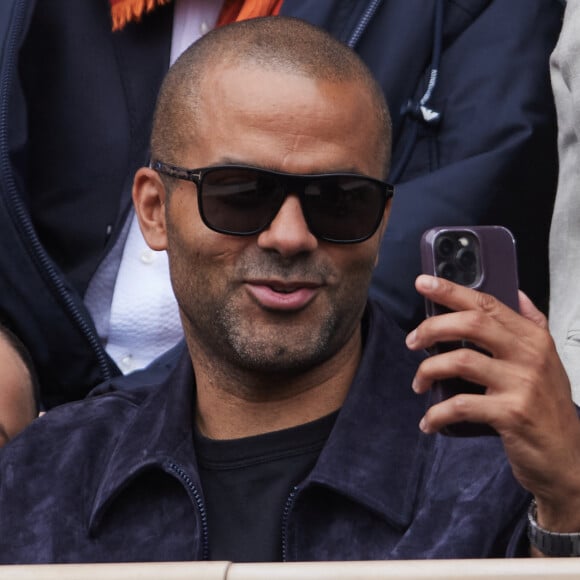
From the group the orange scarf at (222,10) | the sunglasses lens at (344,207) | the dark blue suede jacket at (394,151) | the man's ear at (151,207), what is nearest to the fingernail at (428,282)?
the sunglasses lens at (344,207)

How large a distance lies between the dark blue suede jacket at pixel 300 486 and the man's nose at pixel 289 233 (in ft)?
0.67

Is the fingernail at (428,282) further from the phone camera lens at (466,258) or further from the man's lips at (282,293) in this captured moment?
the man's lips at (282,293)

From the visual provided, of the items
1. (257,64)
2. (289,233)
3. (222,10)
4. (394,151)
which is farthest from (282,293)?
(222,10)

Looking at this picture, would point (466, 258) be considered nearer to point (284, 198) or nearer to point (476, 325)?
point (476, 325)

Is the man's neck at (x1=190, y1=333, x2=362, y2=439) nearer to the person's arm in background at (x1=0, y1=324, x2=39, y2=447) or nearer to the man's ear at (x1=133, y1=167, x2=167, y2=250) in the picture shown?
the man's ear at (x1=133, y1=167, x2=167, y2=250)

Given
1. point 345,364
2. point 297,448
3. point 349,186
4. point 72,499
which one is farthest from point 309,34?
point 72,499

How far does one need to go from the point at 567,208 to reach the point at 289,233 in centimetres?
61

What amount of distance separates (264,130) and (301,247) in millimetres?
180

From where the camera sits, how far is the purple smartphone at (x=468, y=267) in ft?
4.56

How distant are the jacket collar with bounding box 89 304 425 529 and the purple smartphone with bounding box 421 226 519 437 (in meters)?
0.28

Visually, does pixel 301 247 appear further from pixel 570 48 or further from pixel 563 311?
pixel 570 48

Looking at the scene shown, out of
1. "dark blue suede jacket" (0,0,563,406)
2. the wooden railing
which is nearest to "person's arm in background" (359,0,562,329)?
"dark blue suede jacket" (0,0,563,406)

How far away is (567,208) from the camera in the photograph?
6.89 ft

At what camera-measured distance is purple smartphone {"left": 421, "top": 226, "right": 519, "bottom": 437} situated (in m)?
1.39
